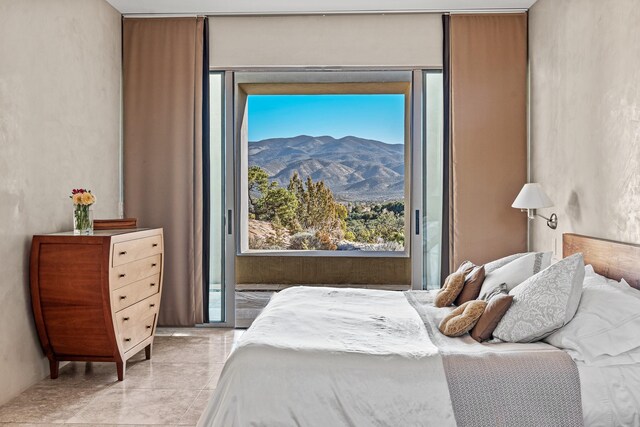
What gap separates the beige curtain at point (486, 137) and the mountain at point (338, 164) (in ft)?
7.32

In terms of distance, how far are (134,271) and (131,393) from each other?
0.88 m

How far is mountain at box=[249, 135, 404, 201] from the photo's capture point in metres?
7.43

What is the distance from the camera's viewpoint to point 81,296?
12.1ft

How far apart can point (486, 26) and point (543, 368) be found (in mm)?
3671

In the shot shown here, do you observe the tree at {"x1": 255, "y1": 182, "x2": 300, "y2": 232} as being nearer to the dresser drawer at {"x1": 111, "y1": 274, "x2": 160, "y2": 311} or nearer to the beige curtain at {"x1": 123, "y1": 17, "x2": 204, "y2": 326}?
the beige curtain at {"x1": 123, "y1": 17, "x2": 204, "y2": 326}

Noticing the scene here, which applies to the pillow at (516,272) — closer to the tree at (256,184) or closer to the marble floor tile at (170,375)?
the marble floor tile at (170,375)

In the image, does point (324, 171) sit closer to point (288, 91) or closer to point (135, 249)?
point (288, 91)

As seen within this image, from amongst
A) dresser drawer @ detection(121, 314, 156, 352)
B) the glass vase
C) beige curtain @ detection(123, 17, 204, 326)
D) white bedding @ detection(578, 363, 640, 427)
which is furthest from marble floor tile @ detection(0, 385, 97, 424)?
white bedding @ detection(578, 363, 640, 427)

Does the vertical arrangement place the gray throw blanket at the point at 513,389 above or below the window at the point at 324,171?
below

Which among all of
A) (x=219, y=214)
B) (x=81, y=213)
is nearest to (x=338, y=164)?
(x=219, y=214)

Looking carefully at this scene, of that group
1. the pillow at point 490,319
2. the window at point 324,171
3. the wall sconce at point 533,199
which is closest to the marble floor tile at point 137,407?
the pillow at point 490,319

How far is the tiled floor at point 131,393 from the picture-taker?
3193mm

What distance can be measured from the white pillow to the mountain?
15.6 feet

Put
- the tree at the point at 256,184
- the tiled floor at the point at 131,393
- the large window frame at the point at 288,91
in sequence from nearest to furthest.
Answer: the tiled floor at the point at 131,393 < the large window frame at the point at 288,91 < the tree at the point at 256,184
